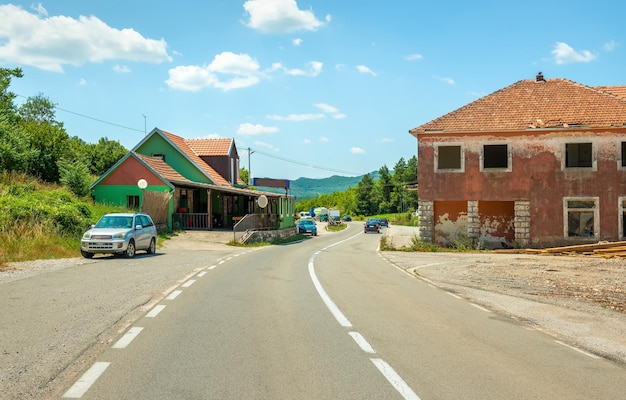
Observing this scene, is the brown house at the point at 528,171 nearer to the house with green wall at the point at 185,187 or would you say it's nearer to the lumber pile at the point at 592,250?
the lumber pile at the point at 592,250

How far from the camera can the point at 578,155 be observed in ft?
96.8

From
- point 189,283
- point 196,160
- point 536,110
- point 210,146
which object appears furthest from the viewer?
point 210,146

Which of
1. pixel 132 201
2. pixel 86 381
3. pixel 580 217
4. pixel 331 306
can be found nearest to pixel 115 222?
pixel 331 306

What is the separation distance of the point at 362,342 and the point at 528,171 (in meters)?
25.3

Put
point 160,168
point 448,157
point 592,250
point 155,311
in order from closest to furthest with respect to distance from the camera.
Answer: point 155,311 → point 592,250 → point 448,157 → point 160,168

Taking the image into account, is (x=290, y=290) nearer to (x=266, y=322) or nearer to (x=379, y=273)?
(x=266, y=322)

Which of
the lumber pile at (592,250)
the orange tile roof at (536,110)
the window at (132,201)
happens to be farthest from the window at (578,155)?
the window at (132,201)

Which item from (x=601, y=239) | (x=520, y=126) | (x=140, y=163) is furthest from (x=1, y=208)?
(x=601, y=239)

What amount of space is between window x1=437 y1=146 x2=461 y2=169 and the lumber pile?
5.89 m

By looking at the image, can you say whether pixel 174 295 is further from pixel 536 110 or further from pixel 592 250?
pixel 536 110

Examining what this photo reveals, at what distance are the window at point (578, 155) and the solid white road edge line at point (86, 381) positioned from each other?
28.5 metres

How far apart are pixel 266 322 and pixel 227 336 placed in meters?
1.19

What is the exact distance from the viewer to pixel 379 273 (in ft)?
57.8

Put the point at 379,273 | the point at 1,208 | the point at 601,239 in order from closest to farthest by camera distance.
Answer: the point at 379,273 < the point at 1,208 < the point at 601,239
